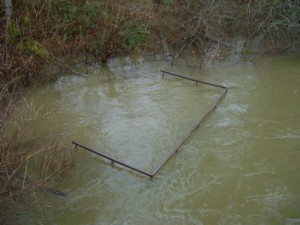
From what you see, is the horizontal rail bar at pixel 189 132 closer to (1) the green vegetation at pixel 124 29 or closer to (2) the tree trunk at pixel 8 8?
(1) the green vegetation at pixel 124 29

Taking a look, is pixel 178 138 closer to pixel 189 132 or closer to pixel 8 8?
pixel 189 132

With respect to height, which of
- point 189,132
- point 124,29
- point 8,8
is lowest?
point 189,132

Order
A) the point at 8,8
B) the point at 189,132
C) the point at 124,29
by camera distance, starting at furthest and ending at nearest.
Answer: the point at 124,29
the point at 8,8
the point at 189,132

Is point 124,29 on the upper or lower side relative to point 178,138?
upper

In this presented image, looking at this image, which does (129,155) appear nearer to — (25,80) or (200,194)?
(200,194)

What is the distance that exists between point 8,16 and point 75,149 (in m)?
3.26

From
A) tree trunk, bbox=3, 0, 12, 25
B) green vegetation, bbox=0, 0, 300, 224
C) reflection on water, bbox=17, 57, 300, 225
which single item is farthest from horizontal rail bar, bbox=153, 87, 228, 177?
tree trunk, bbox=3, 0, 12, 25

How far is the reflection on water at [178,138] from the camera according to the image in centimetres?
463

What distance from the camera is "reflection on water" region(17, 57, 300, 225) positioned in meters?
4.63

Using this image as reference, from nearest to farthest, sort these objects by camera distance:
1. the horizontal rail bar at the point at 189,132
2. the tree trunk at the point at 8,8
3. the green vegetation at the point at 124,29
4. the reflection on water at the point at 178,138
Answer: the reflection on water at the point at 178,138, the horizontal rail bar at the point at 189,132, the tree trunk at the point at 8,8, the green vegetation at the point at 124,29

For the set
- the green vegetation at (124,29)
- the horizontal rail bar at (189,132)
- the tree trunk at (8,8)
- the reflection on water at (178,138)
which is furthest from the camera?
the green vegetation at (124,29)

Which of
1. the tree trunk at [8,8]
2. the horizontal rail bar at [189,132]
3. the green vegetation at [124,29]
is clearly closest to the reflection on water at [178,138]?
the horizontal rail bar at [189,132]

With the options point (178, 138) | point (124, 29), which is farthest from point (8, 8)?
point (178, 138)

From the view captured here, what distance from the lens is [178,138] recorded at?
19.6 ft
